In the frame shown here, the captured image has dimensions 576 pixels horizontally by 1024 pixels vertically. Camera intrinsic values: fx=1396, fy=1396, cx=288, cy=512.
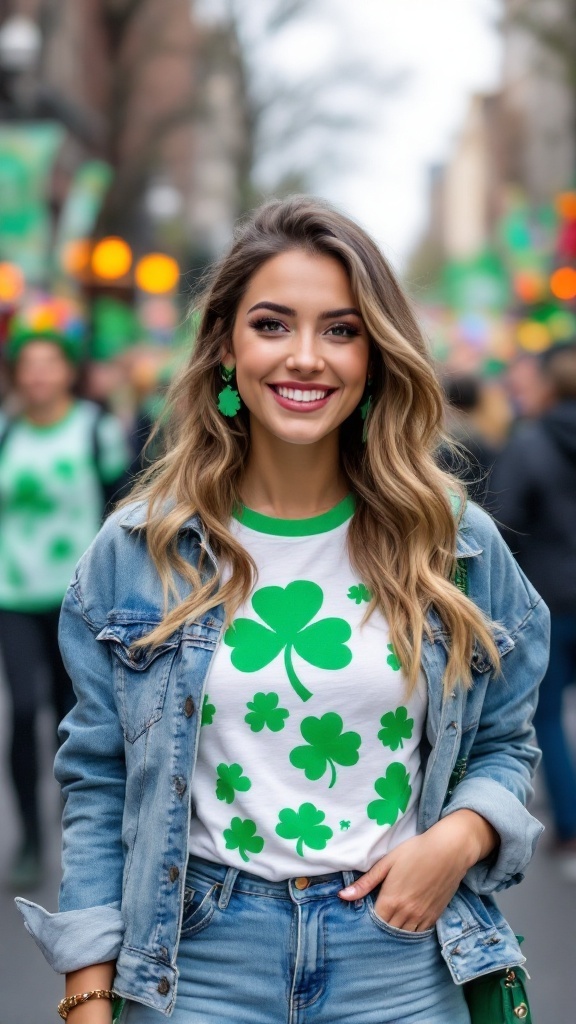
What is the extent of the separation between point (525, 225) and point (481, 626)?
1163 inches

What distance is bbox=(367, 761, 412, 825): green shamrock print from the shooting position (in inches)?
86.8

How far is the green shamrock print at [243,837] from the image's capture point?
2162mm

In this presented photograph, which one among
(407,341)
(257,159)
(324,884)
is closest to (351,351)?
(407,341)

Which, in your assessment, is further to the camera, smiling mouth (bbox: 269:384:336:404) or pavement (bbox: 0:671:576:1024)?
pavement (bbox: 0:671:576:1024)

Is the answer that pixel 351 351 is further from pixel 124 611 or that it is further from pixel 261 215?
pixel 124 611

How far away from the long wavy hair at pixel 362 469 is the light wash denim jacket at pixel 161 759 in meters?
0.03

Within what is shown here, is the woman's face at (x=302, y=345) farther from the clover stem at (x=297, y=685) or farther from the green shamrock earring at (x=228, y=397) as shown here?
the clover stem at (x=297, y=685)

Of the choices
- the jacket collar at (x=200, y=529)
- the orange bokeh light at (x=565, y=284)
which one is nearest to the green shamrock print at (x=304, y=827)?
the jacket collar at (x=200, y=529)

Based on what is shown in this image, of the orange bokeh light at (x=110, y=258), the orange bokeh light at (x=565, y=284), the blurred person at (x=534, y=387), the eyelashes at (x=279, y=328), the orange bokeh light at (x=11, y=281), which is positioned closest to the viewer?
the eyelashes at (x=279, y=328)

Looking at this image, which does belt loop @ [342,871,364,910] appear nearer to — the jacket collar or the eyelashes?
the jacket collar

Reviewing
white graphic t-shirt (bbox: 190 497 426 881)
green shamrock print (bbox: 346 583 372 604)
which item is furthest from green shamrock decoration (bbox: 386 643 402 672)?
green shamrock print (bbox: 346 583 372 604)

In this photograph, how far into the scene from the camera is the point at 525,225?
30656mm

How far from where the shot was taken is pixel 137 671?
7.34 feet

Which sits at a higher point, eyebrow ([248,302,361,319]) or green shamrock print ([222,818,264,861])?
eyebrow ([248,302,361,319])
